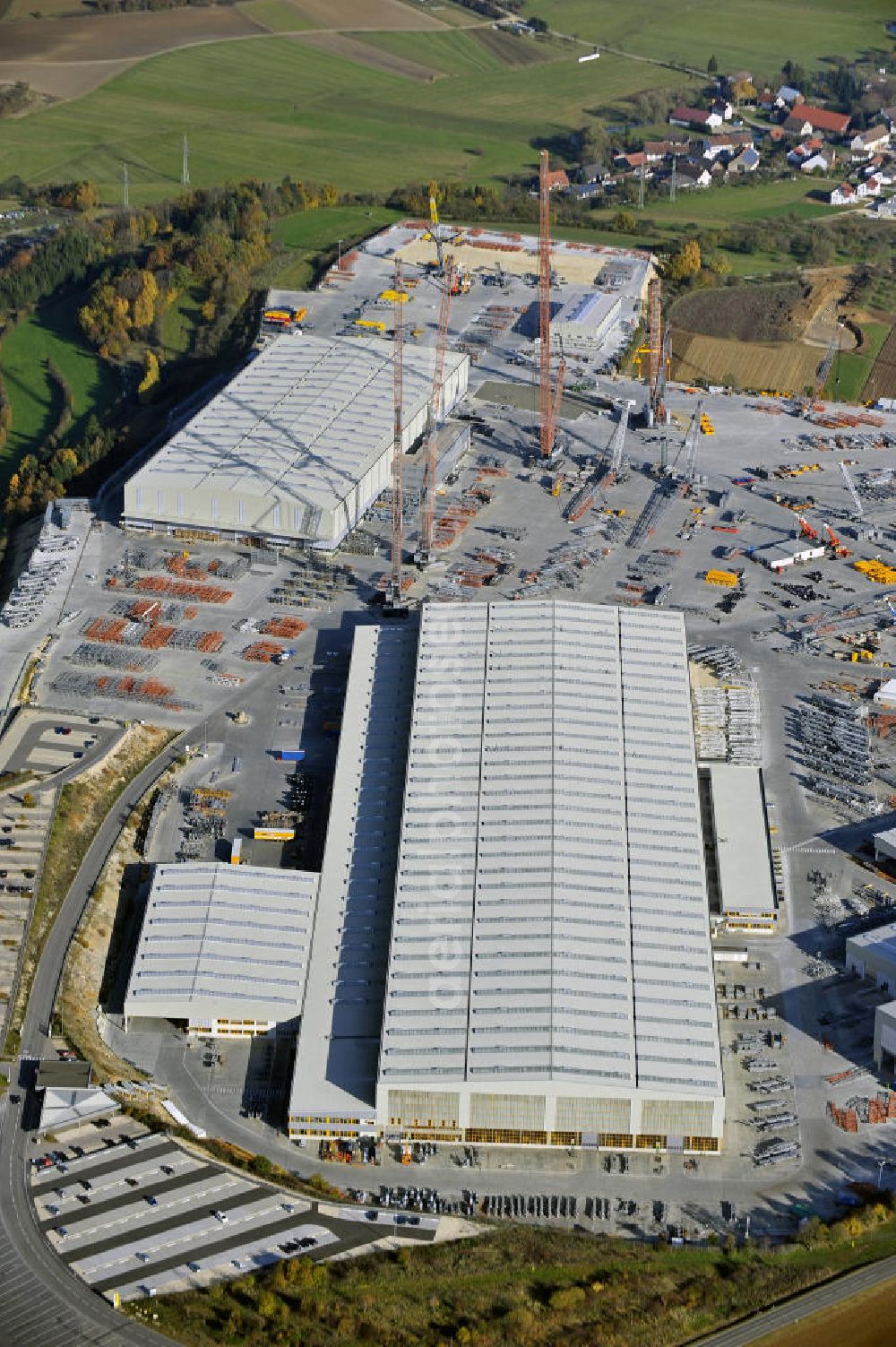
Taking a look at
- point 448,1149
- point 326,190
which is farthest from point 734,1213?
point 326,190

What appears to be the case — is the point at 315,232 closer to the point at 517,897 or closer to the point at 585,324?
the point at 585,324

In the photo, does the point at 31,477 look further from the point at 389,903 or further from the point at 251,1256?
the point at 251,1256

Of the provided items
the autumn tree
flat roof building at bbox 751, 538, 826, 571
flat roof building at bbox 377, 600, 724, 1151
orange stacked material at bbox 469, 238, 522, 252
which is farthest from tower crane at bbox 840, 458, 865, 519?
orange stacked material at bbox 469, 238, 522, 252

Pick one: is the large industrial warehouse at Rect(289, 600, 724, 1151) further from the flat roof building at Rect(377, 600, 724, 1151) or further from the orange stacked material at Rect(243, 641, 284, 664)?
the orange stacked material at Rect(243, 641, 284, 664)

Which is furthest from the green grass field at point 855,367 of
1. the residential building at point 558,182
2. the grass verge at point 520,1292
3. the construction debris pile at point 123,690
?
the grass verge at point 520,1292

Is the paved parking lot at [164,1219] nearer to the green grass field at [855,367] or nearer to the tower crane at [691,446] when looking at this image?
the tower crane at [691,446]

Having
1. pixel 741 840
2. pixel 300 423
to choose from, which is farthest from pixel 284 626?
pixel 741 840

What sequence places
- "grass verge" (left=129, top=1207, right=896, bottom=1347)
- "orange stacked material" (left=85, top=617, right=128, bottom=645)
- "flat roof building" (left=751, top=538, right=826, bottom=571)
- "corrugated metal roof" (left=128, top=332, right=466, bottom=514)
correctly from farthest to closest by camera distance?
"corrugated metal roof" (left=128, top=332, right=466, bottom=514), "flat roof building" (left=751, top=538, right=826, bottom=571), "orange stacked material" (left=85, top=617, right=128, bottom=645), "grass verge" (left=129, top=1207, right=896, bottom=1347)
